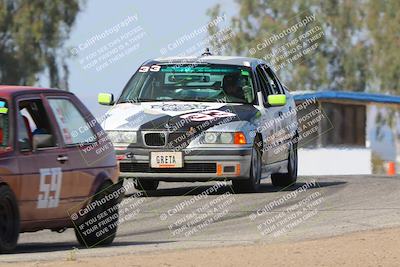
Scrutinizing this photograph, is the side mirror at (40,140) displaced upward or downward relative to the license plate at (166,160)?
upward

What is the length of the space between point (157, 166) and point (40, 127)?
15.9ft

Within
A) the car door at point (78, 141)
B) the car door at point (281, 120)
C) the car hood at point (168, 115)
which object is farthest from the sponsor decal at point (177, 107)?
the car door at point (78, 141)

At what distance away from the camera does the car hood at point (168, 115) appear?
593 inches

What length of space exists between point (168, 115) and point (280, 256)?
249 inches

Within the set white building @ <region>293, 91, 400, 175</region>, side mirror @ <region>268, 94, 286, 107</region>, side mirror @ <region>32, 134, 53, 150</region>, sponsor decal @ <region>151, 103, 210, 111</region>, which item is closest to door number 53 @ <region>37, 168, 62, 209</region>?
side mirror @ <region>32, 134, 53, 150</region>

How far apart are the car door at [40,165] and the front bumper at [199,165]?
15.8 feet

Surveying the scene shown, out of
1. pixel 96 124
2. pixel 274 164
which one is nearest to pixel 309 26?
pixel 274 164

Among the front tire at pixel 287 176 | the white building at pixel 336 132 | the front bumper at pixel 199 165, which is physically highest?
the front bumper at pixel 199 165

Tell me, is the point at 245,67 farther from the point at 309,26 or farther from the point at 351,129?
the point at 309,26

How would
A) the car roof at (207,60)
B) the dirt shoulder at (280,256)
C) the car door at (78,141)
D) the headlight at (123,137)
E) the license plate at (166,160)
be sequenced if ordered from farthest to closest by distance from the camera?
the car roof at (207,60)
the headlight at (123,137)
the license plate at (166,160)
the car door at (78,141)
the dirt shoulder at (280,256)

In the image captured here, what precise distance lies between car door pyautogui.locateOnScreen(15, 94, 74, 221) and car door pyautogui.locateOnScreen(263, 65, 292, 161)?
6912mm

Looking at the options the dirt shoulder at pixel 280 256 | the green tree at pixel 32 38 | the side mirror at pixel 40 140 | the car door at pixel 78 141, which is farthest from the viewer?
the green tree at pixel 32 38

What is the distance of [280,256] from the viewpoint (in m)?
9.10

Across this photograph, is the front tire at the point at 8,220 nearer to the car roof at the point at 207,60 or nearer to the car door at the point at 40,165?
the car door at the point at 40,165
